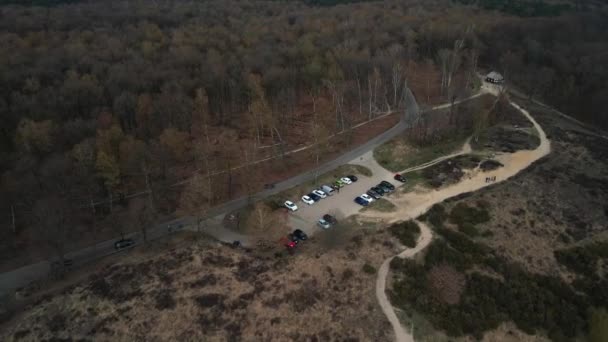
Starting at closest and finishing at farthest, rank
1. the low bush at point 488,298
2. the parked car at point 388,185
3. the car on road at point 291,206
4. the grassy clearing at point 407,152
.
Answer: the low bush at point 488,298 → the car on road at point 291,206 → the parked car at point 388,185 → the grassy clearing at point 407,152

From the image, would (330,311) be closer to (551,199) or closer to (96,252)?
(96,252)

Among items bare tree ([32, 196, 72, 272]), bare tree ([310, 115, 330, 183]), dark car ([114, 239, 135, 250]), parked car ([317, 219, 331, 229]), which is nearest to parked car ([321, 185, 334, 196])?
bare tree ([310, 115, 330, 183])

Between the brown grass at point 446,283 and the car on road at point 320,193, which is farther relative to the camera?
the car on road at point 320,193

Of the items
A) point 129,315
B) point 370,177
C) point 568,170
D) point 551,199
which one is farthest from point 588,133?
point 129,315

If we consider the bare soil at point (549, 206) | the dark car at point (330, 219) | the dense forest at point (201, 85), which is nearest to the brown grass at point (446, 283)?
the bare soil at point (549, 206)

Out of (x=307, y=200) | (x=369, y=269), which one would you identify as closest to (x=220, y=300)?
(x=369, y=269)

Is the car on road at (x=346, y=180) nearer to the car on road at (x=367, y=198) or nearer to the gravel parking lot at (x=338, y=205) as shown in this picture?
the gravel parking lot at (x=338, y=205)

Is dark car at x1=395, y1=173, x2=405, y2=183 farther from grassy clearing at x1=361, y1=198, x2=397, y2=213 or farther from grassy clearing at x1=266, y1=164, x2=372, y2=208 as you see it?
grassy clearing at x1=361, y1=198, x2=397, y2=213
